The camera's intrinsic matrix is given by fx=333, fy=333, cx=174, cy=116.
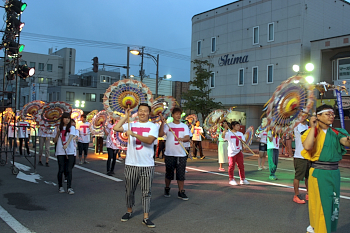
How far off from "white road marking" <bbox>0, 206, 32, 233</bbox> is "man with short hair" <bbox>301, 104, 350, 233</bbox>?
4118 millimetres

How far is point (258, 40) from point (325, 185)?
26.4 metres

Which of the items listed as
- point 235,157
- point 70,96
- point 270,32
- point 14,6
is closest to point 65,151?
point 235,157

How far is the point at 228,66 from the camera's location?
31.3 m

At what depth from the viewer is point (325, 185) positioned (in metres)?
4.23

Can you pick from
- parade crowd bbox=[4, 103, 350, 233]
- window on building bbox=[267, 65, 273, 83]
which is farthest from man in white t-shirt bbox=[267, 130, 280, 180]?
window on building bbox=[267, 65, 273, 83]

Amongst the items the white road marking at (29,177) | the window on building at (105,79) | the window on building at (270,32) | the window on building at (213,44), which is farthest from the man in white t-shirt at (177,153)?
the window on building at (105,79)

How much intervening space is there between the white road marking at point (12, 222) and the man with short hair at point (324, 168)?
4.12 meters

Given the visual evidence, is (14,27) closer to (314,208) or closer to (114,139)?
(114,139)

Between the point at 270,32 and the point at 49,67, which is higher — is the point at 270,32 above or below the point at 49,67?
below

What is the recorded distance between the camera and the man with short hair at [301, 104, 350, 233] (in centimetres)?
421

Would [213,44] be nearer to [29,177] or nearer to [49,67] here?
[29,177]

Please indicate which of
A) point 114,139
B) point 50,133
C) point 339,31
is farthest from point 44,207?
point 339,31

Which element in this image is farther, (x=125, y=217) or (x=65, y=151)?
(x=65, y=151)

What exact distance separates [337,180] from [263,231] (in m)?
1.49
